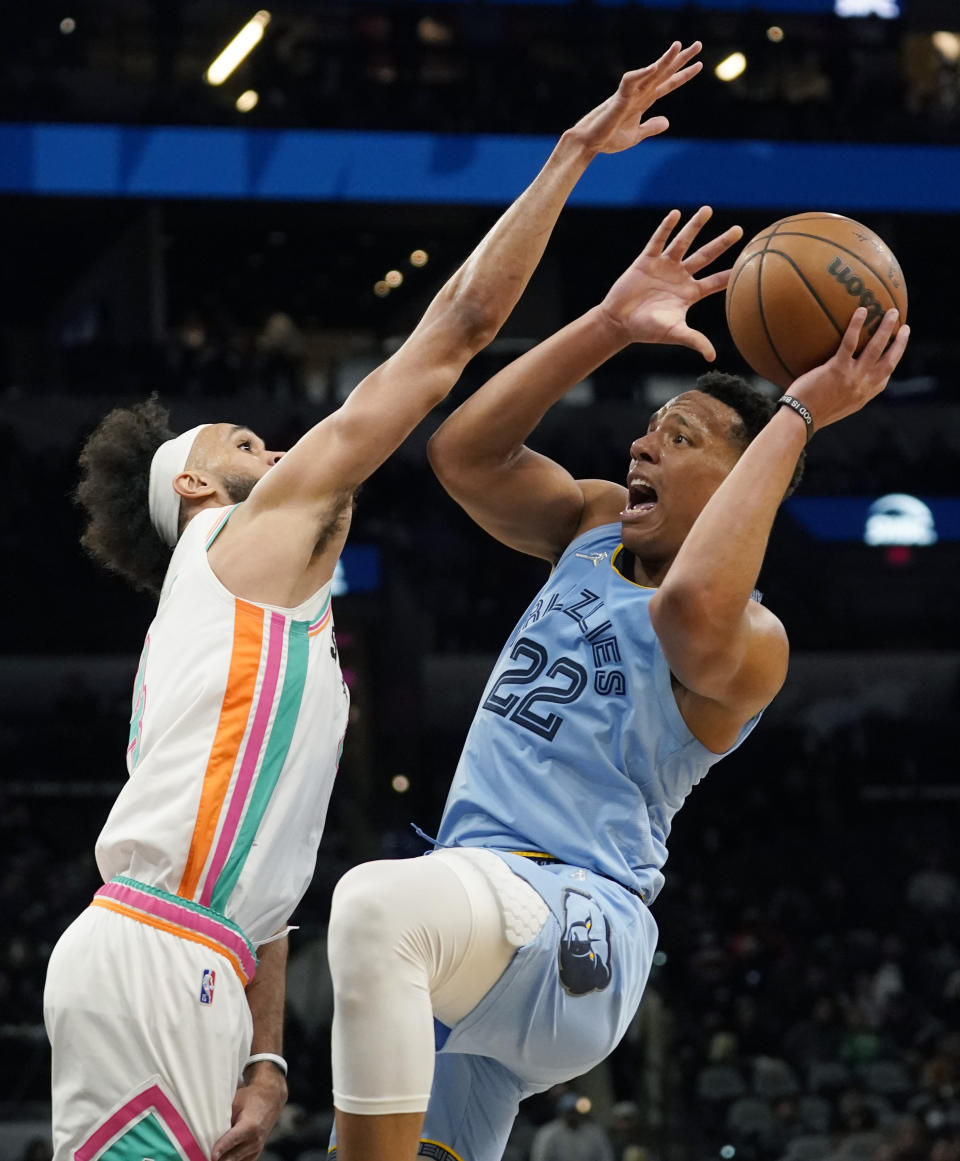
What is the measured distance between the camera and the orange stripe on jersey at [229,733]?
3.06 m

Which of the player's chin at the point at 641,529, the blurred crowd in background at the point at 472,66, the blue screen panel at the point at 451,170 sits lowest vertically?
the player's chin at the point at 641,529

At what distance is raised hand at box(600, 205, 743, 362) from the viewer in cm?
373

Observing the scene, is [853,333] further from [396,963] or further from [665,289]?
[396,963]

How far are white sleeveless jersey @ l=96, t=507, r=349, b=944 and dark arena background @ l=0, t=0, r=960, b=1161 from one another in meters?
9.24

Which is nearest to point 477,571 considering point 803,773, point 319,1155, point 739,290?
point 803,773

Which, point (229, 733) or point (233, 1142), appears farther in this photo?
point (229, 733)

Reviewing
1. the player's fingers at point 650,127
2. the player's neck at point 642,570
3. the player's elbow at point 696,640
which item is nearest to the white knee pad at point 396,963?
the player's elbow at point 696,640

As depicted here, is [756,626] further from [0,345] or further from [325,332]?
[325,332]

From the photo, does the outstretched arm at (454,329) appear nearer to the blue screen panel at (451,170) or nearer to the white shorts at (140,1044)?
the white shorts at (140,1044)

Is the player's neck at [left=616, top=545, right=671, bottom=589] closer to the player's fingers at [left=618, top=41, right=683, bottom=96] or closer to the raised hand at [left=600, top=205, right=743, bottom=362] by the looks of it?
the raised hand at [left=600, top=205, right=743, bottom=362]

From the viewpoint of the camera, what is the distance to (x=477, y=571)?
49.3 ft

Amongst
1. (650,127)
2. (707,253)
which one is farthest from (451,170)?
(650,127)

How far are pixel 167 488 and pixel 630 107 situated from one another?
132 centimetres

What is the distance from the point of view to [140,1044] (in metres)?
2.93
